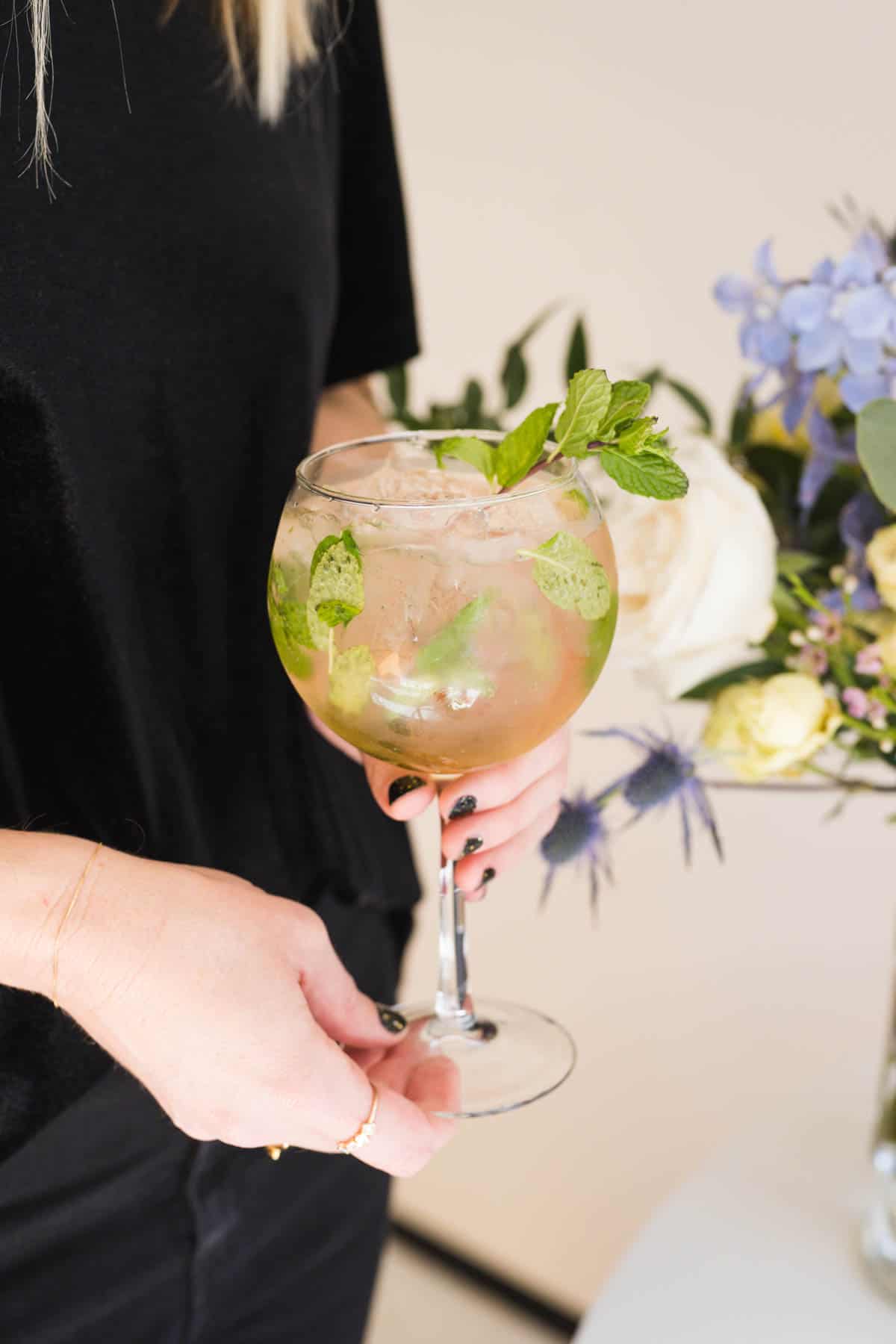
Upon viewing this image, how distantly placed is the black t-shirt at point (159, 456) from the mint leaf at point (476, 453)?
23 cm

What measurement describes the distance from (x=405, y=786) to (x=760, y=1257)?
0.59 metres

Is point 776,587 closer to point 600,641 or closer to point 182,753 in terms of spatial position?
point 600,641

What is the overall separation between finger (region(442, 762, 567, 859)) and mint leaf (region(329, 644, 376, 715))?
12cm

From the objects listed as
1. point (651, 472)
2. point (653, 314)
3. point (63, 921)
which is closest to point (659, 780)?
point (651, 472)

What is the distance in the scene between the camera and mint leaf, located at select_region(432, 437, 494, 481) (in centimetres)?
66

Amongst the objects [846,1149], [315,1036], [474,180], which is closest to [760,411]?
[315,1036]

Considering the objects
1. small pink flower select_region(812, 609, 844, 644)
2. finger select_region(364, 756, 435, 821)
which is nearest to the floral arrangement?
small pink flower select_region(812, 609, 844, 644)

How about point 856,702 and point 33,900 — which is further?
point 856,702

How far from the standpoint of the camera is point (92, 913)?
60 centimetres

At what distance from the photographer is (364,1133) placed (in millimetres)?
643

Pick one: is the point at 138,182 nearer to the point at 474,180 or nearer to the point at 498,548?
the point at 498,548

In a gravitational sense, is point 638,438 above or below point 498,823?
above

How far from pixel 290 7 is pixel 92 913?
67 centimetres

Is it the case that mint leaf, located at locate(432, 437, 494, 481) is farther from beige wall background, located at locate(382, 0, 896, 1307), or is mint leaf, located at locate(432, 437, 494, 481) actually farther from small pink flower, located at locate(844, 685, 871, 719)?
beige wall background, located at locate(382, 0, 896, 1307)
